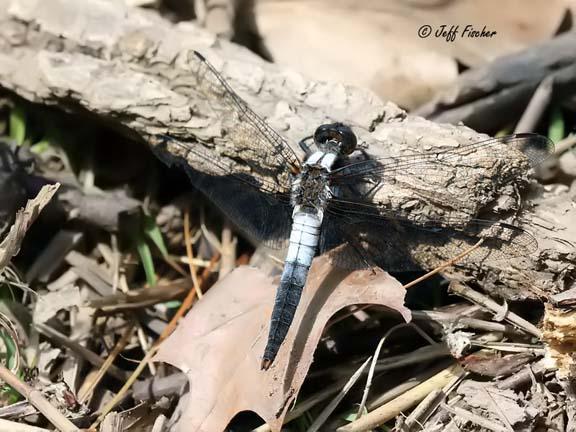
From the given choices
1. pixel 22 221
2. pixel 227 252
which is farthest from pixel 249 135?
pixel 22 221

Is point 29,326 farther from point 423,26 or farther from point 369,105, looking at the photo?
point 423,26

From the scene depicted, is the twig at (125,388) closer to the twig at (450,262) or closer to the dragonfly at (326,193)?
the dragonfly at (326,193)

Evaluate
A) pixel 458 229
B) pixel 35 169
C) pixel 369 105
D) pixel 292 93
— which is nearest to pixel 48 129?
pixel 35 169

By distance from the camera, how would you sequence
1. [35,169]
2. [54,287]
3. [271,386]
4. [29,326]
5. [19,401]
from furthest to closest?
[35,169]
[54,287]
[29,326]
[19,401]
[271,386]

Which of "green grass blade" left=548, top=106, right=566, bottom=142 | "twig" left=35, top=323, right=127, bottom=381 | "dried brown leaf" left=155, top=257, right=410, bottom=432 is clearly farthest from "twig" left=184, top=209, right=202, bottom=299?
"green grass blade" left=548, top=106, right=566, bottom=142

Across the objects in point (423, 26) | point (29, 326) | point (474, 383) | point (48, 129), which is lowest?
point (29, 326)

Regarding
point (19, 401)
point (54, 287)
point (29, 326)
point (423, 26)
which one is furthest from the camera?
point (423, 26)
